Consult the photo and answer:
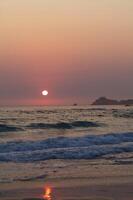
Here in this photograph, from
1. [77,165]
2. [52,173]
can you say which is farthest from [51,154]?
[52,173]

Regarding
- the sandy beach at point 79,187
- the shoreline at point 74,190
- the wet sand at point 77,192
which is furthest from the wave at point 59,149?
the wet sand at point 77,192

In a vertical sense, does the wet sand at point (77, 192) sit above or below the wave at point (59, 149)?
below

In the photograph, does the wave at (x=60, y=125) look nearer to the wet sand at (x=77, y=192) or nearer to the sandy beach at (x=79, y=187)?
the sandy beach at (x=79, y=187)

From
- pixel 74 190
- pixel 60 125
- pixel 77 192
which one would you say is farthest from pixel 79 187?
pixel 60 125

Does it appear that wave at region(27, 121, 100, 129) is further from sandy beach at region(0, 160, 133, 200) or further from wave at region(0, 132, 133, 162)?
sandy beach at region(0, 160, 133, 200)

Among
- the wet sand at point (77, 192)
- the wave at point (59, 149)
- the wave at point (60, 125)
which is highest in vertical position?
the wave at point (60, 125)

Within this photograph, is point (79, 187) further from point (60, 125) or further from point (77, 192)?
point (60, 125)

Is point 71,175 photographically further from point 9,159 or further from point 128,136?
point 128,136

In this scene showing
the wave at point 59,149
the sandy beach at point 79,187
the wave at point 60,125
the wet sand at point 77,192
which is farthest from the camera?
the wave at point 60,125

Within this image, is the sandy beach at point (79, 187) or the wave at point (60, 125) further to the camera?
the wave at point (60, 125)

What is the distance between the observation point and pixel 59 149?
54.7 ft

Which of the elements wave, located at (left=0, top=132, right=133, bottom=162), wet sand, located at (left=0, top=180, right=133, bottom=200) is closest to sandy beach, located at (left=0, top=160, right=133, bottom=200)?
wet sand, located at (left=0, top=180, right=133, bottom=200)

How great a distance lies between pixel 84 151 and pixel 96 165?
3.19m

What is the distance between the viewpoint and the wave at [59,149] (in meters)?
14.4
